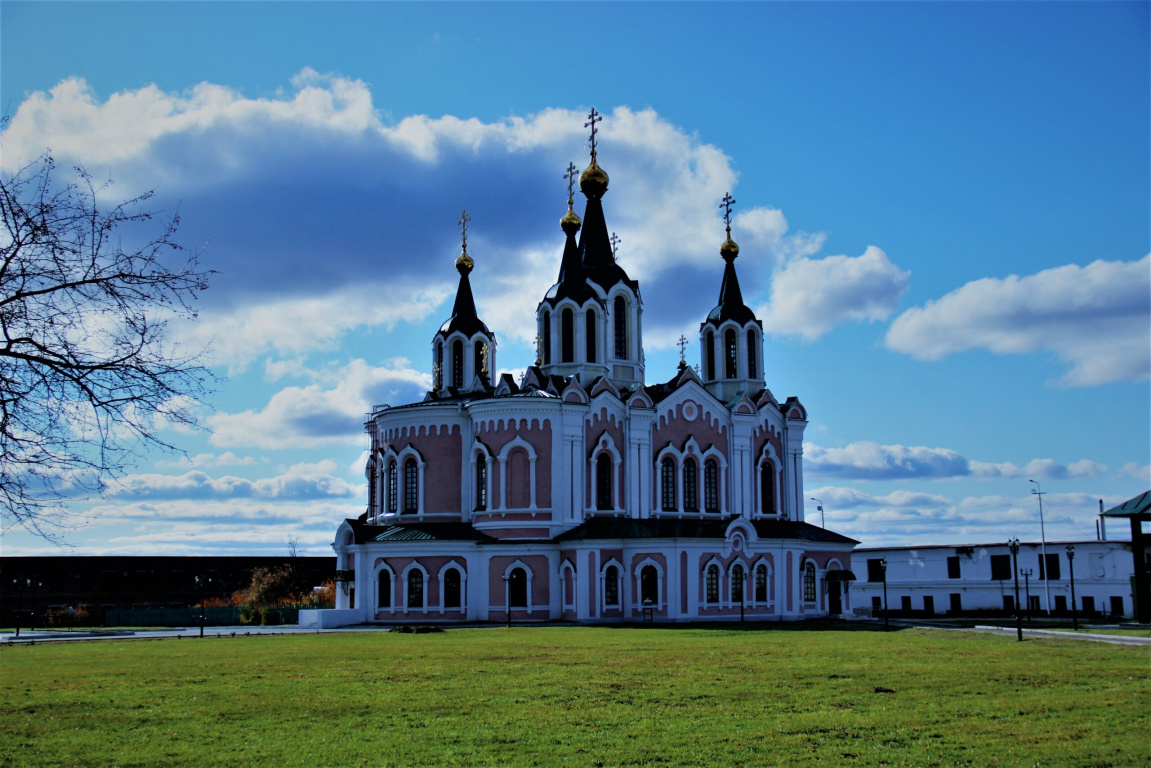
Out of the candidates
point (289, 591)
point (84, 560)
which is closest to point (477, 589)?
point (289, 591)

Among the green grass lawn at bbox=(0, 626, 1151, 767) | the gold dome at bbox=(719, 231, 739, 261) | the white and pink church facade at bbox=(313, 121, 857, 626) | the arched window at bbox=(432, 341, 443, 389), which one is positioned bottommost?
the green grass lawn at bbox=(0, 626, 1151, 767)

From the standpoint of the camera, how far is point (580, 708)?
16828mm

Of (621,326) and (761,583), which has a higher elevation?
(621,326)

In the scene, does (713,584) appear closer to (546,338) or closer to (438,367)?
(546,338)

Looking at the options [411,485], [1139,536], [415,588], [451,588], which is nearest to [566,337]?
[411,485]

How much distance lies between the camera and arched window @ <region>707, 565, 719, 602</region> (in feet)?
159

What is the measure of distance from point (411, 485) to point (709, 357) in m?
17.5

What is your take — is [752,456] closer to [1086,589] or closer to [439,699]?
[1086,589]

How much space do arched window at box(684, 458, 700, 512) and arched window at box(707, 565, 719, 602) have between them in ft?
Answer: 14.6

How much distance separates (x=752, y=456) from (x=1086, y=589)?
22.3 meters

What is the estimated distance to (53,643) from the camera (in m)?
36.8

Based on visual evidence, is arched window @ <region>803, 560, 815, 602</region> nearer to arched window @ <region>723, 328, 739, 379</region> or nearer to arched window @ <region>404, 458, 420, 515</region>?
arched window @ <region>723, 328, 739, 379</region>

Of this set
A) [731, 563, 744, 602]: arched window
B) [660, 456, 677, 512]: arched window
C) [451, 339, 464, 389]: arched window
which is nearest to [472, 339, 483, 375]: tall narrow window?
[451, 339, 464, 389]: arched window

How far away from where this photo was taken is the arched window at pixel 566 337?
174 ft
